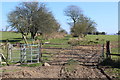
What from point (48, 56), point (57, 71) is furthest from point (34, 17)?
point (57, 71)

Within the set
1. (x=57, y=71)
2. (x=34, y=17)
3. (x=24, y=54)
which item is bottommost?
(x=57, y=71)

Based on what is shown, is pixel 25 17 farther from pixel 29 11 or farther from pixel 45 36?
pixel 45 36

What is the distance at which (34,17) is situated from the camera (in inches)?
1980

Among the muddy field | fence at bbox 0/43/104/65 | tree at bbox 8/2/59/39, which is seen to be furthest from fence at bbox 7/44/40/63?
tree at bbox 8/2/59/39

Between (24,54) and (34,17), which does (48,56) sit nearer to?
(24,54)

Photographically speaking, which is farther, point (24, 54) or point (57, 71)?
point (24, 54)

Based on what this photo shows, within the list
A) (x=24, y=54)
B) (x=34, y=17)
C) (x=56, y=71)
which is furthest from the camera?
(x=34, y=17)

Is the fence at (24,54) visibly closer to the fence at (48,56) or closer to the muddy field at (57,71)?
the fence at (48,56)

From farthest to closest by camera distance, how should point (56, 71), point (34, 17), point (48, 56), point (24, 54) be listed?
point (34, 17) → point (48, 56) → point (24, 54) → point (56, 71)

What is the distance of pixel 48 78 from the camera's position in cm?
932

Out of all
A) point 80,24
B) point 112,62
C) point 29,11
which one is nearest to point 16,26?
point 29,11

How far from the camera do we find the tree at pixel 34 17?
160 feet

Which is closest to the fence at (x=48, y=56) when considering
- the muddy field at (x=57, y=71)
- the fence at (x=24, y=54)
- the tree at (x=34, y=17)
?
the fence at (x=24, y=54)

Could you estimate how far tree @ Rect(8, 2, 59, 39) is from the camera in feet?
160
